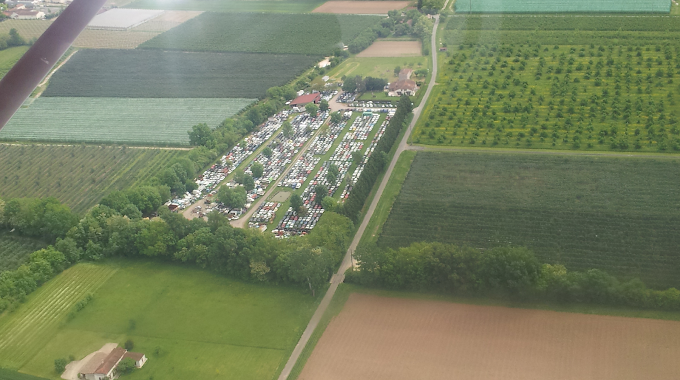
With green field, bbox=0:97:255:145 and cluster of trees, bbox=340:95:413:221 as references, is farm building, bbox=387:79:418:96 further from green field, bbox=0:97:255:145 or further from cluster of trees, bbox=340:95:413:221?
green field, bbox=0:97:255:145

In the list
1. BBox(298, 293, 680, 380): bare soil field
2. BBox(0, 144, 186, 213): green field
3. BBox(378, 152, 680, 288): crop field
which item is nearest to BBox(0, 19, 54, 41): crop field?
BBox(0, 144, 186, 213): green field

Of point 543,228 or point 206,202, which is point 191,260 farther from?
point 543,228

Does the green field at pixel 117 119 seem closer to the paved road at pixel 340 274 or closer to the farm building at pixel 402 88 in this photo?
the farm building at pixel 402 88

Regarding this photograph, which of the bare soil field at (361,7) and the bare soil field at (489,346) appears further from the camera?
the bare soil field at (361,7)

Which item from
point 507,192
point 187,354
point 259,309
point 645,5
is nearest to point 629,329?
point 507,192

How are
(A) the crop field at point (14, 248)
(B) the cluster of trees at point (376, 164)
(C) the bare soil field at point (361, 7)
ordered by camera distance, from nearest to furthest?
(A) the crop field at point (14, 248) → (B) the cluster of trees at point (376, 164) → (C) the bare soil field at point (361, 7)

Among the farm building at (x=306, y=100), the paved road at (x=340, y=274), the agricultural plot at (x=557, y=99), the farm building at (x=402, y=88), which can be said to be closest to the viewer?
the paved road at (x=340, y=274)

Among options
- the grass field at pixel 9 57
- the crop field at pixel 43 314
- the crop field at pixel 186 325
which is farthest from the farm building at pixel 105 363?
the grass field at pixel 9 57
